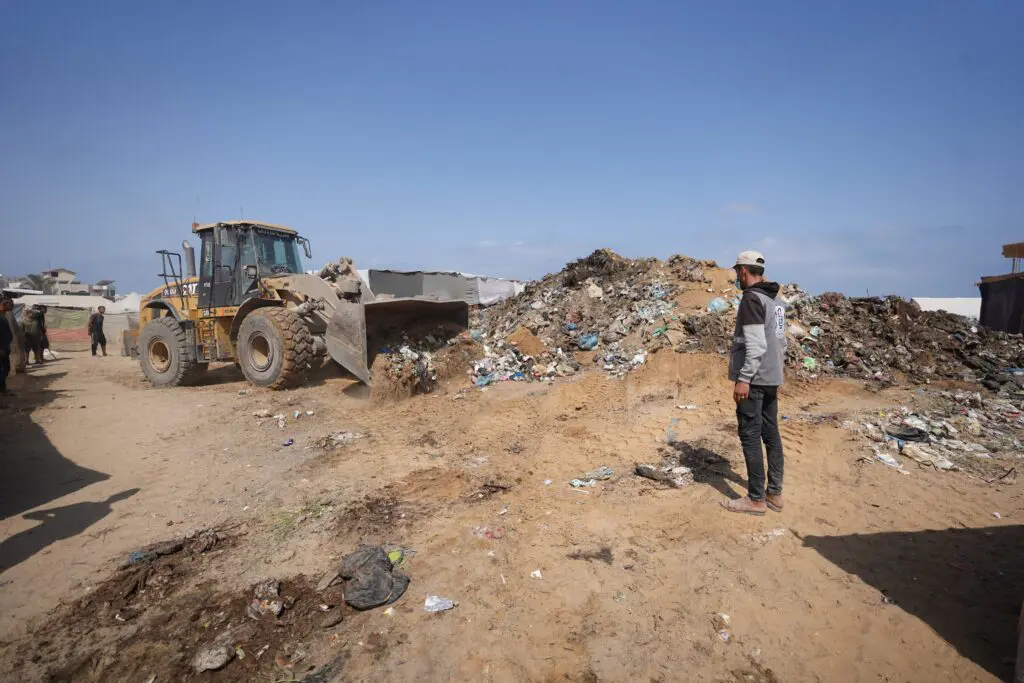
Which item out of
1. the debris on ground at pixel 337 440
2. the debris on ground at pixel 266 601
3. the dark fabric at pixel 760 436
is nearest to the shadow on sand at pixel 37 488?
the debris on ground at pixel 337 440

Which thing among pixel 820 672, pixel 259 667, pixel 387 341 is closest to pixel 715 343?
pixel 387 341

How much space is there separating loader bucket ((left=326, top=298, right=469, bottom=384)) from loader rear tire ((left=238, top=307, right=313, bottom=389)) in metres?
0.73

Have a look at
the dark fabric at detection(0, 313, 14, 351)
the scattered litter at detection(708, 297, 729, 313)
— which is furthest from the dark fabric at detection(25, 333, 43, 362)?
the scattered litter at detection(708, 297, 729, 313)

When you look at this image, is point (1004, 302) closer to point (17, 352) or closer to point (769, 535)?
point (769, 535)

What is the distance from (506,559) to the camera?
3.07m

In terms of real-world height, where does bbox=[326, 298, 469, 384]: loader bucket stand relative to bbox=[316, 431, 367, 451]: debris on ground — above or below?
above

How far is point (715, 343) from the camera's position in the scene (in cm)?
799

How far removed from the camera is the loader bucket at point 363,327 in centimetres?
650

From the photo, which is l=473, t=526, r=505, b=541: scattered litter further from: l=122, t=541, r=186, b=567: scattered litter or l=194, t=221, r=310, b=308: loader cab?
l=194, t=221, r=310, b=308: loader cab

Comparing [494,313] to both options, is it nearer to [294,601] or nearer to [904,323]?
[904,323]

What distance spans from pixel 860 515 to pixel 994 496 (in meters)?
1.26

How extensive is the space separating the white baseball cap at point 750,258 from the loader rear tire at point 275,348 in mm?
6088

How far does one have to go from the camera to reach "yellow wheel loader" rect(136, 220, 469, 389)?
6.92 meters

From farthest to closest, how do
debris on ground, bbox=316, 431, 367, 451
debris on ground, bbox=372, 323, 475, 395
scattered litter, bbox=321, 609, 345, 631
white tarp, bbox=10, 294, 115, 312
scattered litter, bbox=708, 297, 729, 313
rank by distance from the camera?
white tarp, bbox=10, 294, 115, 312
scattered litter, bbox=708, 297, 729, 313
debris on ground, bbox=372, 323, 475, 395
debris on ground, bbox=316, 431, 367, 451
scattered litter, bbox=321, 609, 345, 631
